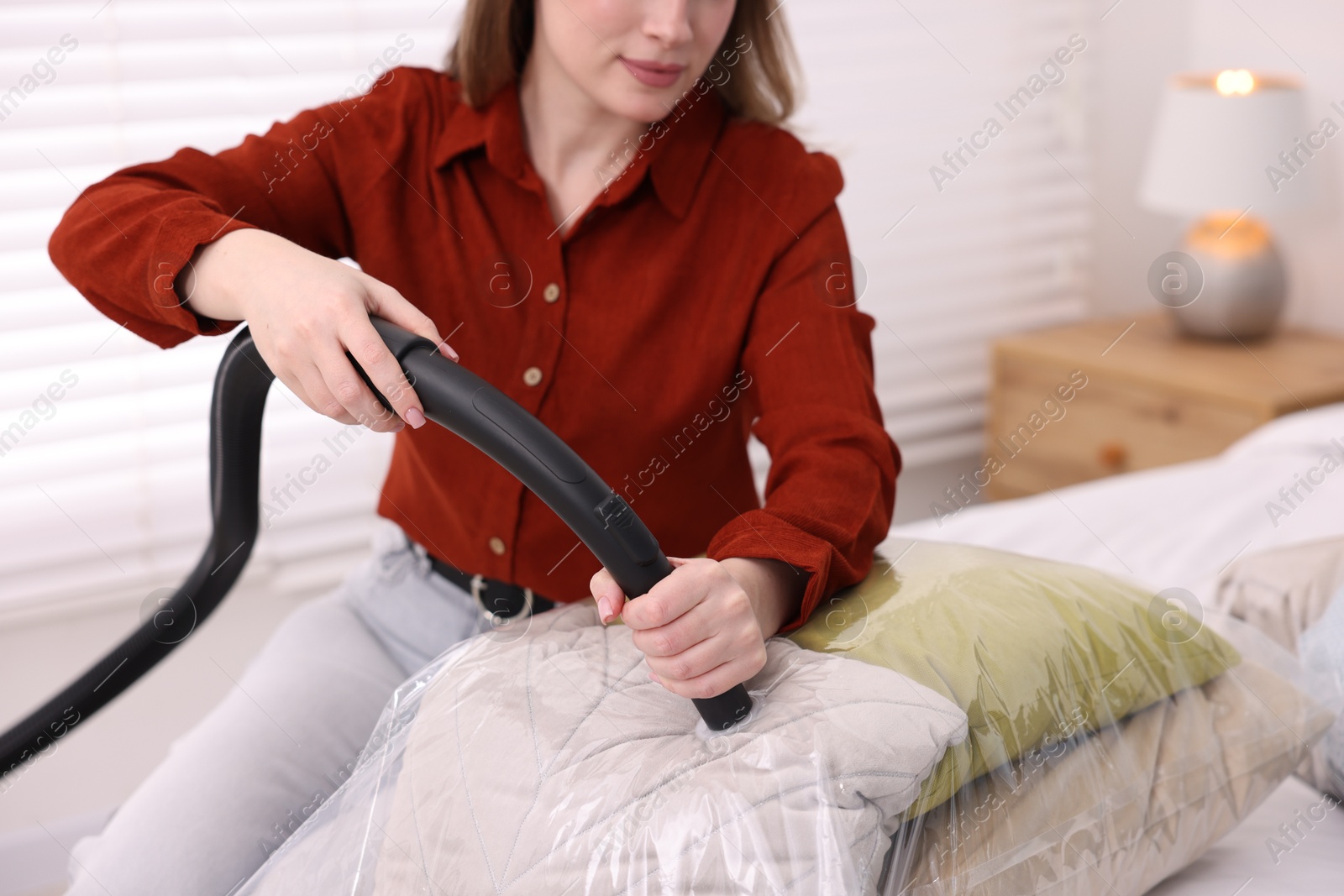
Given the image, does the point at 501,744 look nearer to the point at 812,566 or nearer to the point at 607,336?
the point at 812,566

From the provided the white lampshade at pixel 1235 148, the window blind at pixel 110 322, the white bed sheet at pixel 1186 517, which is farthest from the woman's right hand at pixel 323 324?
the white lampshade at pixel 1235 148

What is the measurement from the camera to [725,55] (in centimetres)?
113

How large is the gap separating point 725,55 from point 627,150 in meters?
0.14

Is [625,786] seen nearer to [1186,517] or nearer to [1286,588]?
[1286,588]

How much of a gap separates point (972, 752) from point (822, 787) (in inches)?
5.2

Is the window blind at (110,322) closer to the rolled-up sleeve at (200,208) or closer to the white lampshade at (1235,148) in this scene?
the rolled-up sleeve at (200,208)

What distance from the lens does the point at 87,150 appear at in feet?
5.90

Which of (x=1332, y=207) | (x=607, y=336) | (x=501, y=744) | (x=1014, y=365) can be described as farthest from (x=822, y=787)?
(x=1332, y=207)

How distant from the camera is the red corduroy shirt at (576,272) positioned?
3.36ft

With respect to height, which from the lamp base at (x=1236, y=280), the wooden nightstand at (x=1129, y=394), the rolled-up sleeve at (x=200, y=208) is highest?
the rolled-up sleeve at (x=200, y=208)

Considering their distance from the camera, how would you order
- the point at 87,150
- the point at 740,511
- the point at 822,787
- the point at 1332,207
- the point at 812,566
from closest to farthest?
the point at 822,787
the point at 812,566
the point at 740,511
the point at 87,150
the point at 1332,207

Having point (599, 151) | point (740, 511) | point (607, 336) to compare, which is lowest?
point (740, 511)

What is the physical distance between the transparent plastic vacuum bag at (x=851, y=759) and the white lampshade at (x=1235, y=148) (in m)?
1.61

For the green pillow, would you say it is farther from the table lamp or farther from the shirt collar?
the table lamp
